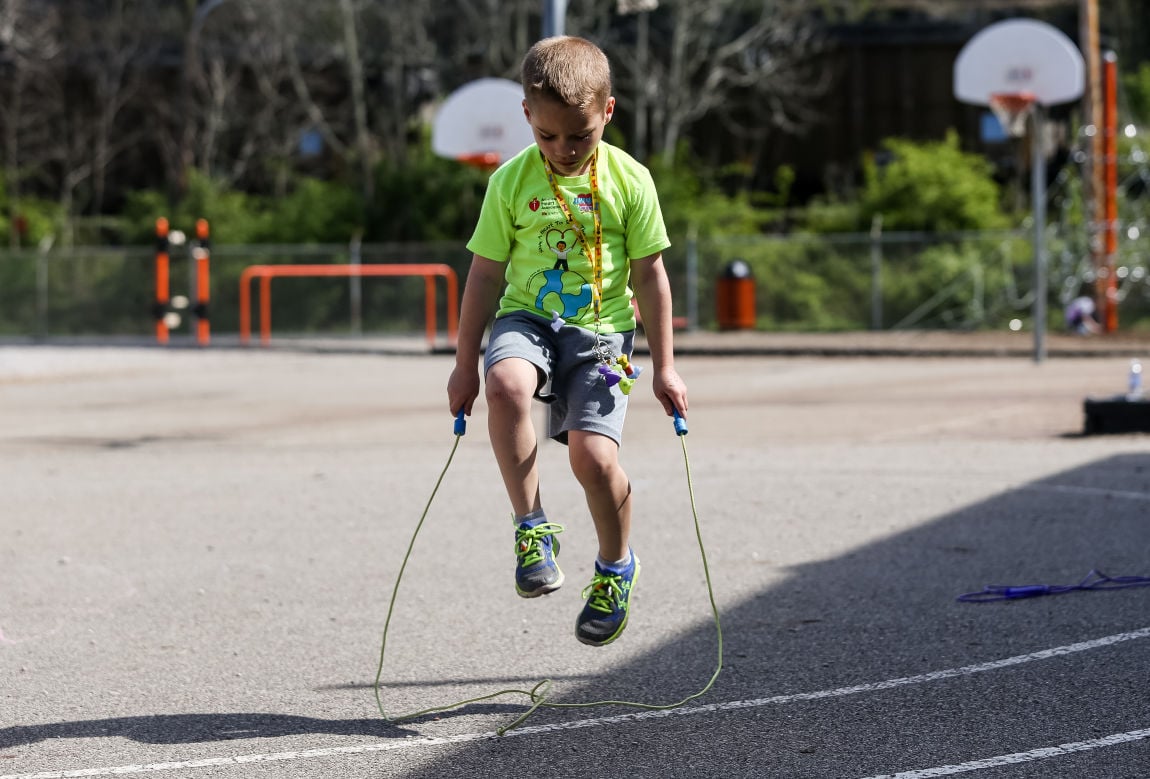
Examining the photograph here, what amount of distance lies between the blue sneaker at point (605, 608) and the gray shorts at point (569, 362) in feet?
1.35

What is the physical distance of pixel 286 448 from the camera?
1261cm

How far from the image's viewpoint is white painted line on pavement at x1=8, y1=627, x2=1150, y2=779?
14.0 feet

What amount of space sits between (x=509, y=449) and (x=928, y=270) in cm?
2429

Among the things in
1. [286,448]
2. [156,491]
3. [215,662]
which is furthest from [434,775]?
[286,448]

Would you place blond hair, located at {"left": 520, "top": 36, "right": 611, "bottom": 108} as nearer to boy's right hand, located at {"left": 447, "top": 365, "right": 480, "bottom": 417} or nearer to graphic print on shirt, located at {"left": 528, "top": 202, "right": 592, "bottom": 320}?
graphic print on shirt, located at {"left": 528, "top": 202, "right": 592, "bottom": 320}

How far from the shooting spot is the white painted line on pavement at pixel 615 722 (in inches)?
168

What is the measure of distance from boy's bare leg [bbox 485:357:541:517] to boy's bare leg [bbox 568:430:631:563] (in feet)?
0.45

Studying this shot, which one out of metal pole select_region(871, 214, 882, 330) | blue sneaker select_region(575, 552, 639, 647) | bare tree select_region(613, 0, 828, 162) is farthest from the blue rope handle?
bare tree select_region(613, 0, 828, 162)

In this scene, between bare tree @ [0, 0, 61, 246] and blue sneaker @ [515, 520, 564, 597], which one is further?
bare tree @ [0, 0, 61, 246]

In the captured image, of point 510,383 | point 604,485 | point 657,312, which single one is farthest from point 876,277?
point 510,383

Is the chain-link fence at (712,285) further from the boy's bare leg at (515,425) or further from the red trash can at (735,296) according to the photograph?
the boy's bare leg at (515,425)

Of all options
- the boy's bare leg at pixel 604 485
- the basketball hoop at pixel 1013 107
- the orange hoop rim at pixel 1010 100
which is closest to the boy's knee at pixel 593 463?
the boy's bare leg at pixel 604 485

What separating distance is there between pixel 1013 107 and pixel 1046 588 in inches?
706

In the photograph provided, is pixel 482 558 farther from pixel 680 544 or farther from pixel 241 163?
pixel 241 163
